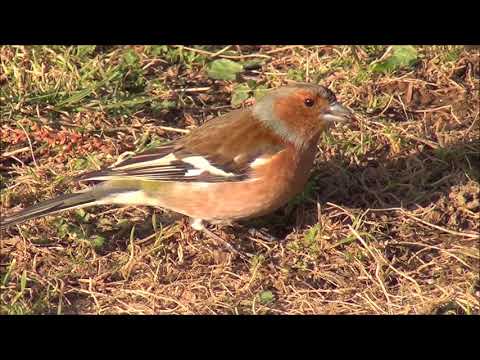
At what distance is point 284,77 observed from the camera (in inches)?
314

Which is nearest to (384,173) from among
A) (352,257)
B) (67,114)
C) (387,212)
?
(387,212)

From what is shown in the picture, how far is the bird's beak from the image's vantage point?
21.3 feet

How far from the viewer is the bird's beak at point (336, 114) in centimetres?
648

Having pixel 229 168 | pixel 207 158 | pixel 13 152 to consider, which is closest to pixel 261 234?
pixel 229 168

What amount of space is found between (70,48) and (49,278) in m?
2.53

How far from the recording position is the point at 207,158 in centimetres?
636

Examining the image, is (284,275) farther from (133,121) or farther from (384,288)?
(133,121)

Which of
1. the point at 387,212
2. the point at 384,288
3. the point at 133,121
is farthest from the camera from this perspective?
the point at 133,121

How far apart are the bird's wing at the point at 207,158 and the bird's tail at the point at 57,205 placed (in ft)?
0.42

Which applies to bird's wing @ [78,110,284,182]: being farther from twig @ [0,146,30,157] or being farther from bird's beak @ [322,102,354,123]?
twig @ [0,146,30,157]

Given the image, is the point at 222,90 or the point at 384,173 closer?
the point at 384,173

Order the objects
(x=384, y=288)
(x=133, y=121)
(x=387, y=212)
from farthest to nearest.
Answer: (x=133, y=121)
(x=387, y=212)
(x=384, y=288)

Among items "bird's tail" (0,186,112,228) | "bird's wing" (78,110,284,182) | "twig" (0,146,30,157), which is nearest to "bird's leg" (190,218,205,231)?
"bird's wing" (78,110,284,182)

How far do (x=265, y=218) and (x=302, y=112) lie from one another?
83 cm
